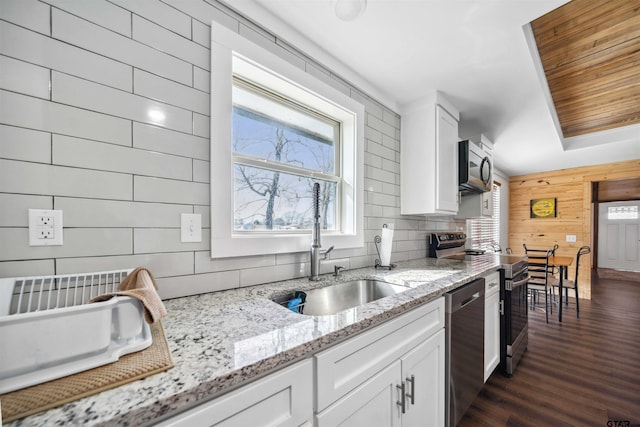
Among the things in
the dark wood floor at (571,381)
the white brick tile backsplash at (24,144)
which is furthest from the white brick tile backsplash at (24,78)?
the dark wood floor at (571,381)

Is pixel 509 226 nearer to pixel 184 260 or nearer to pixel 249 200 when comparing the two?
pixel 249 200

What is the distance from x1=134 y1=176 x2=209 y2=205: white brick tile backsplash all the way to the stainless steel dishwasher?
1.35m

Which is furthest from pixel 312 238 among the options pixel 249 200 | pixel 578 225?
pixel 578 225

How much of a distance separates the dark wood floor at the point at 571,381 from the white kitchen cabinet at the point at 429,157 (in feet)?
4.70

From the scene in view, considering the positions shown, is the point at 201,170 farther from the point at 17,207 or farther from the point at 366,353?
the point at 366,353

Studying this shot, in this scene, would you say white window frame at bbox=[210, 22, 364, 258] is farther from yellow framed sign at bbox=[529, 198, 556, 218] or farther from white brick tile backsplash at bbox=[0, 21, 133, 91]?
yellow framed sign at bbox=[529, 198, 556, 218]

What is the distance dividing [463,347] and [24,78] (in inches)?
88.0

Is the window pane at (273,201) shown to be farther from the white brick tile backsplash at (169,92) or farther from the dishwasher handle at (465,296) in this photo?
the dishwasher handle at (465,296)

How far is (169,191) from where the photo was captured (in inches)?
41.3

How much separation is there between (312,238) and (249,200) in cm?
43

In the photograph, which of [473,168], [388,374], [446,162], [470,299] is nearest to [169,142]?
[388,374]

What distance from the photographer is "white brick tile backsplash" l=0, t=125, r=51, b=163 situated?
2.47 feet

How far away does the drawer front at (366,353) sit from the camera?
2.52 ft

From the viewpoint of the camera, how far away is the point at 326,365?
77cm
